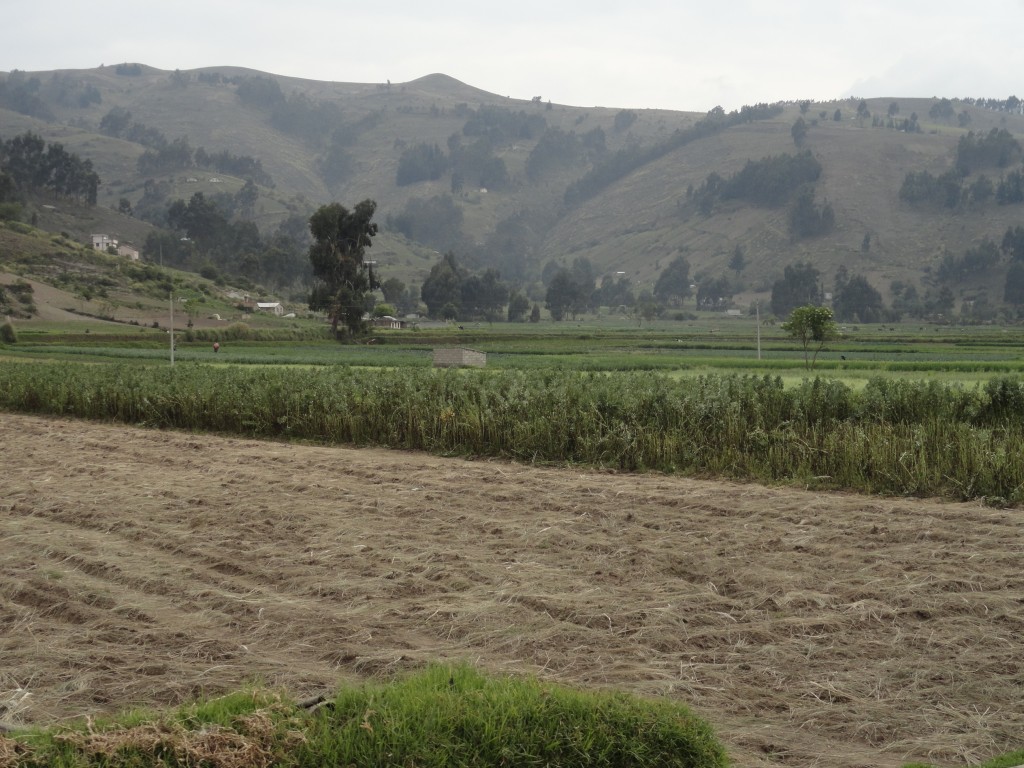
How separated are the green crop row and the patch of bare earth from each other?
1.11 metres

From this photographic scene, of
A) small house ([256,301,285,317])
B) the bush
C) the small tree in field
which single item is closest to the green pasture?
the bush

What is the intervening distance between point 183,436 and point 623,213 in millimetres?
182989

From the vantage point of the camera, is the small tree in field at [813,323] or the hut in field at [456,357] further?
the small tree in field at [813,323]

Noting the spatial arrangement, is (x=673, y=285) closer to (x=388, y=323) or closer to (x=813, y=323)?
(x=388, y=323)

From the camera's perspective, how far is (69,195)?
125 m

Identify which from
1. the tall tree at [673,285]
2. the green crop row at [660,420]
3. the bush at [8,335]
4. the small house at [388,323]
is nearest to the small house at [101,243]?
the small house at [388,323]

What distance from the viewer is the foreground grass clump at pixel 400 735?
425 cm

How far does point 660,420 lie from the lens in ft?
48.0

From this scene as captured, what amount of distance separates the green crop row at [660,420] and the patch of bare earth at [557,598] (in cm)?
111

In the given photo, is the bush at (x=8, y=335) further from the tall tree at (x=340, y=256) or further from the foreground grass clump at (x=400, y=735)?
the foreground grass clump at (x=400, y=735)

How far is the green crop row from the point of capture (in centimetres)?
1202

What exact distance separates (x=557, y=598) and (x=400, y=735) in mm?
3233

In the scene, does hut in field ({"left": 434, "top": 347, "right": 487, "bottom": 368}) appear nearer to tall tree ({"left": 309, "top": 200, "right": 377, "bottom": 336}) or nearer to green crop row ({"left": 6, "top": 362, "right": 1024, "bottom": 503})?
green crop row ({"left": 6, "top": 362, "right": 1024, "bottom": 503})

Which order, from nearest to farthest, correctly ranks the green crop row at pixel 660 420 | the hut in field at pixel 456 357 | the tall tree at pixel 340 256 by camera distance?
the green crop row at pixel 660 420 < the hut in field at pixel 456 357 < the tall tree at pixel 340 256
